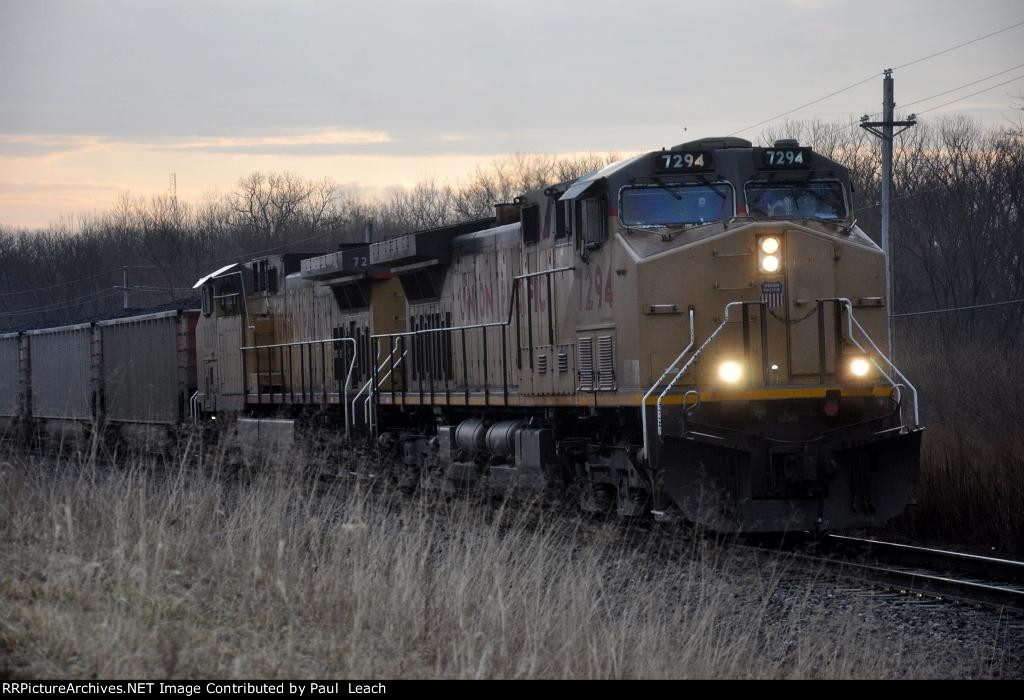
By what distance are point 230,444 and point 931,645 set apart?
13.9 meters

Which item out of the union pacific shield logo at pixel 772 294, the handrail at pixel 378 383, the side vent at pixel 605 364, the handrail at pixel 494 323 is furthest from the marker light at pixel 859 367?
the handrail at pixel 378 383

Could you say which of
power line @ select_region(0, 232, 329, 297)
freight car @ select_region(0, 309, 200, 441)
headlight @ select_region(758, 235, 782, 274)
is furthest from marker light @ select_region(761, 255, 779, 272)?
power line @ select_region(0, 232, 329, 297)

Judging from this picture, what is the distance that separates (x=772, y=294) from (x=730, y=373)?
32.2 inches

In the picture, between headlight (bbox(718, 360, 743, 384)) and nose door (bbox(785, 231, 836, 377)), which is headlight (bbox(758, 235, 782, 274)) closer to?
nose door (bbox(785, 231, 836, 377))

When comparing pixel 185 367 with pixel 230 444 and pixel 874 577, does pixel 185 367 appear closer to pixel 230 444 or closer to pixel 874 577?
pixel 230 444

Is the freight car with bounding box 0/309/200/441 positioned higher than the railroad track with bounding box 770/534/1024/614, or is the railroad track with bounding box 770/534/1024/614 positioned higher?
the freight car with bounding box 0/309/200/441

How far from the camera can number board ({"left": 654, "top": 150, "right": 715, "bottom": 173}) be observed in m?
10.3

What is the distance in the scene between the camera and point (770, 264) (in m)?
9.94

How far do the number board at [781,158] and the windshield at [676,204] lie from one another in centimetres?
44

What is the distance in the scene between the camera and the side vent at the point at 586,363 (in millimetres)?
10602

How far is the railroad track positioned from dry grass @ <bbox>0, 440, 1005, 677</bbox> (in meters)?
0.55

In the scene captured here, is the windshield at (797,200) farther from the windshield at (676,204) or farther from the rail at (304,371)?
the rail at (304,371)

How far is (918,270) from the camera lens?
34750 mm
